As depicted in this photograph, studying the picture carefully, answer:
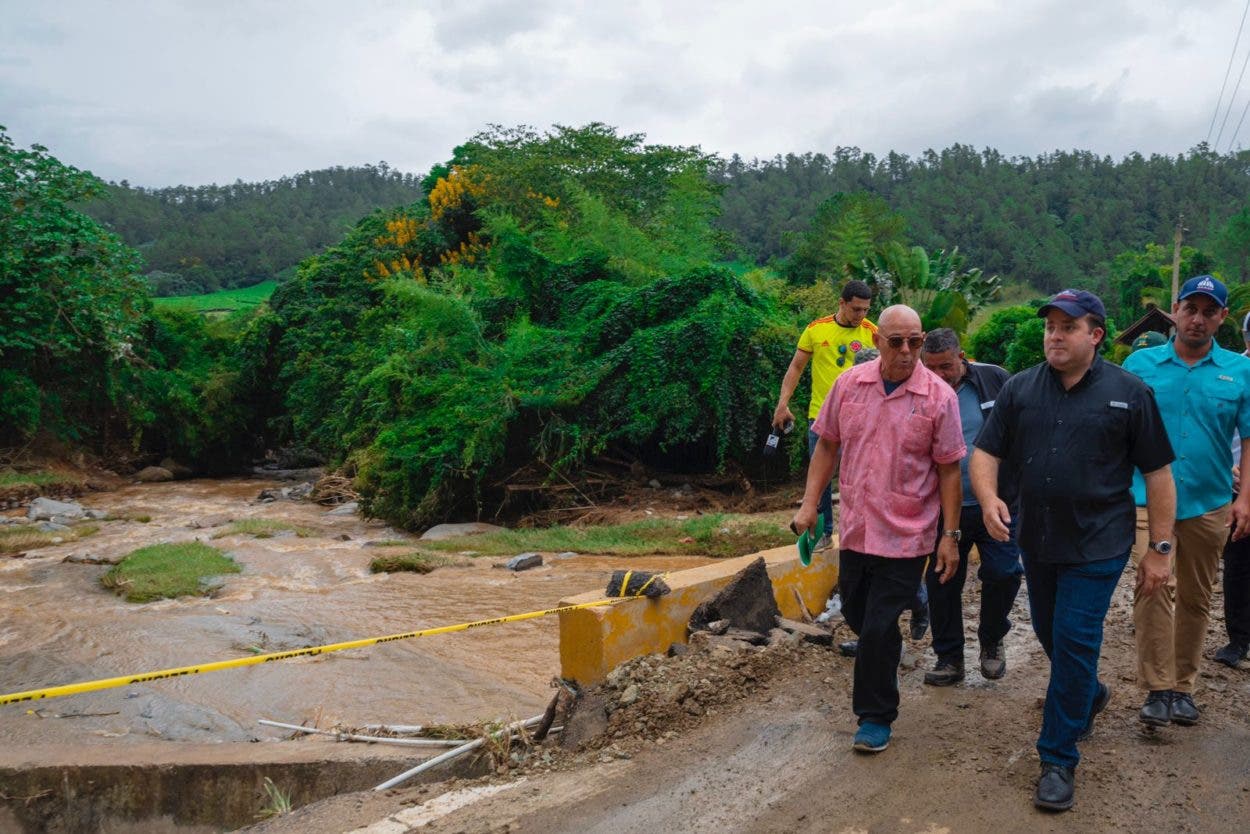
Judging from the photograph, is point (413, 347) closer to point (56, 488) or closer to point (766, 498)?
point (766, 498)

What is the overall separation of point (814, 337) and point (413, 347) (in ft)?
41.4

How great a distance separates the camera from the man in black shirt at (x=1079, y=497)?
→ 3693mm

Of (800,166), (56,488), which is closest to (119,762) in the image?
(56,488)

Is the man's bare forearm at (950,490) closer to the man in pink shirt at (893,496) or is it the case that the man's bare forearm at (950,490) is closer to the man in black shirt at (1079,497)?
the man in pink shirt at (893,496)

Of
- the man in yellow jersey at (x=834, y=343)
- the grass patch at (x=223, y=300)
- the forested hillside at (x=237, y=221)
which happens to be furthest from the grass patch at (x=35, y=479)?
the forested hillside at (x=237, y=221)

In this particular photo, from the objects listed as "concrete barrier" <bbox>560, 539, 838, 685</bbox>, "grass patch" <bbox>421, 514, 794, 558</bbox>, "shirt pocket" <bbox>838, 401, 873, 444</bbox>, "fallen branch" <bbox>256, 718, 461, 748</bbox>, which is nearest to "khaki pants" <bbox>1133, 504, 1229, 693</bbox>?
"shirt pocket" <bbox>838, 401, 873, 444</bbox>

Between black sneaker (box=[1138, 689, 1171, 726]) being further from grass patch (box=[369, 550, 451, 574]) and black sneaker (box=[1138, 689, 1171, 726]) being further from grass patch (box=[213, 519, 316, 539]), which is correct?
grass patch (box=[213, 519, 316, 539])

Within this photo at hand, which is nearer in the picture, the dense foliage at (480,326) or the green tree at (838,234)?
the dense foliage at (480,326)

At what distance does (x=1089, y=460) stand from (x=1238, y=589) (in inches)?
91.1

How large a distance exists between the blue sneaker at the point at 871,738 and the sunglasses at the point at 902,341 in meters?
1.57

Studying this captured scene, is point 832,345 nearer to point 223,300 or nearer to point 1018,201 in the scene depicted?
point 223,300

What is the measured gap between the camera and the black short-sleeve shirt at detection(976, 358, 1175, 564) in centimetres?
371

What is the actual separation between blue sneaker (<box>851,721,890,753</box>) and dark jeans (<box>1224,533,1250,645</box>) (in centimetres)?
247

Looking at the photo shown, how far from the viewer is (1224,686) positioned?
4.96 metres
